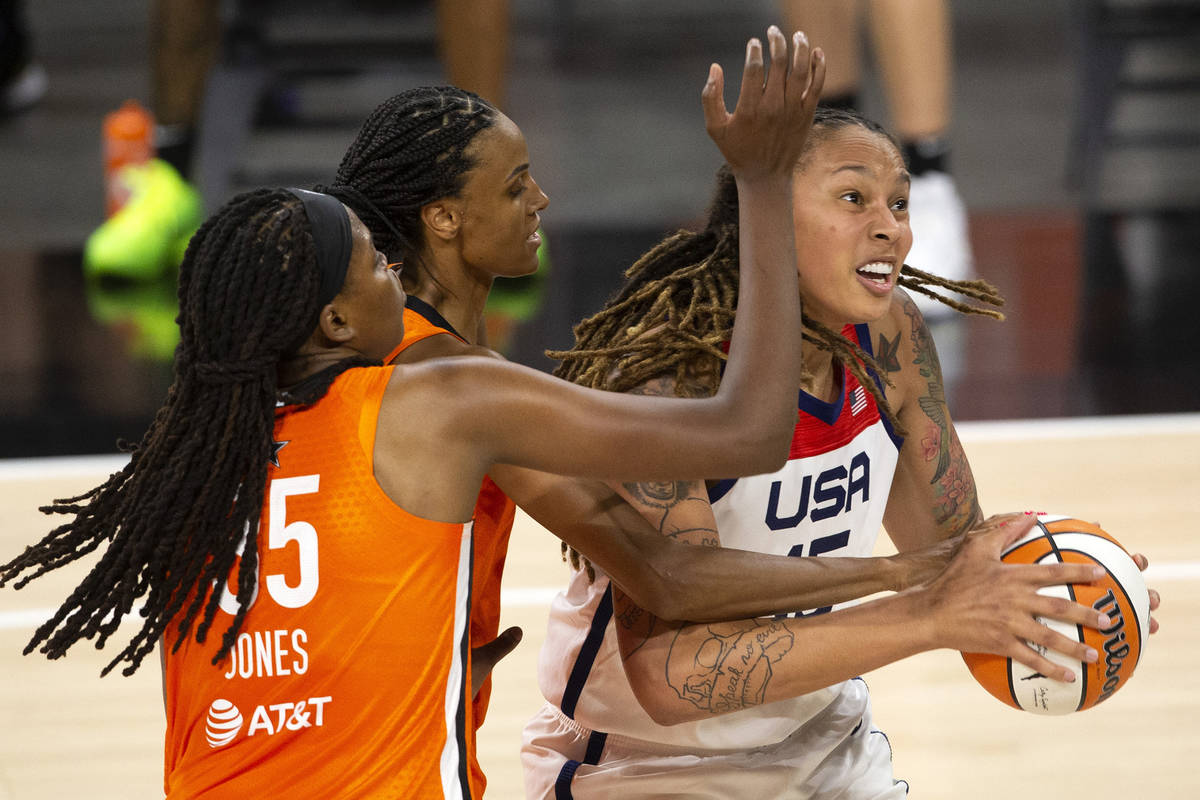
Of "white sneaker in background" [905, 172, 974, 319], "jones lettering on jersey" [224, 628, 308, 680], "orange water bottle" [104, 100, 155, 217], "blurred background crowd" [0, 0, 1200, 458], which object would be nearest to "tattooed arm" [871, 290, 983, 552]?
"jones lettering on jersey" [224, 628, 308, 680]

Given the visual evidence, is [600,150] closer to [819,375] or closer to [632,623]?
[819,375]

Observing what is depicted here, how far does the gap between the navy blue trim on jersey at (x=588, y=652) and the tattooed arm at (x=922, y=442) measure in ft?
1.92

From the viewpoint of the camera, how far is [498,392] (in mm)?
2086

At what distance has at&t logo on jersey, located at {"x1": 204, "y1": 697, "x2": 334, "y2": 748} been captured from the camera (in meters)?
2.13

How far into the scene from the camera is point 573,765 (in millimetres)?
2695

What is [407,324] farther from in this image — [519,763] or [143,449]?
[519,763]

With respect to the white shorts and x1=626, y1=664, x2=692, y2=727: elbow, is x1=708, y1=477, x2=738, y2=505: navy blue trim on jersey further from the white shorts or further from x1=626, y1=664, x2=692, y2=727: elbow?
the white shorts

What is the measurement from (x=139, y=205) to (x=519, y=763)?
4.37m

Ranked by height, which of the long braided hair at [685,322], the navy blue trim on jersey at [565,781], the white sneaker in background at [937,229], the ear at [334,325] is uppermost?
the ear at [334,325]

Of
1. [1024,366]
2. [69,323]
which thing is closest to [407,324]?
[1024,366]

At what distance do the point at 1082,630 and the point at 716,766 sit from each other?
62 cm

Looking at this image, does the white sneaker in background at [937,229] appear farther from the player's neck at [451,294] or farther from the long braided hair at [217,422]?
the long braided hair at [217,422]

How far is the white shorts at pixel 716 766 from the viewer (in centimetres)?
263

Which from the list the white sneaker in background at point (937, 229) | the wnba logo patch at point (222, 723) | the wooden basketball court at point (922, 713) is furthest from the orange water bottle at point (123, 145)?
the wnba logo patch at point (222, 723)
